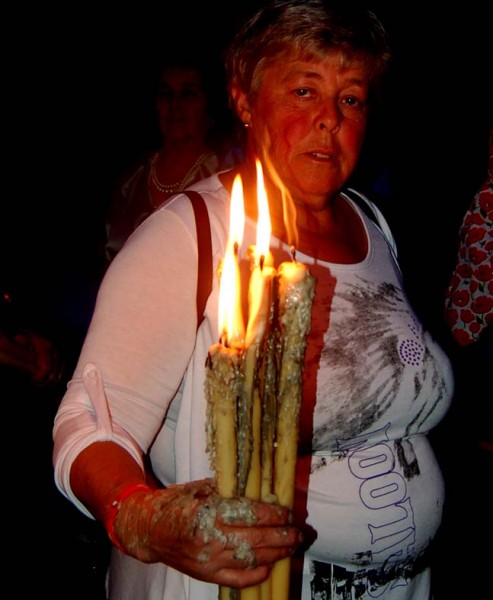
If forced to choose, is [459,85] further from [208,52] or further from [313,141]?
[313,141]

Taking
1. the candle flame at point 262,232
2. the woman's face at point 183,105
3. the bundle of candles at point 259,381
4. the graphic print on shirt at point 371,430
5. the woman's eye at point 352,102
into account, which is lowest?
the graphic print on shirt at point 371,430

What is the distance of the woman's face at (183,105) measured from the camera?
3998 millimetres

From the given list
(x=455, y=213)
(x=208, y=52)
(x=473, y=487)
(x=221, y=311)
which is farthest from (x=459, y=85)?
(x=221, y=311)

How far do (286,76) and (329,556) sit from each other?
1195 millimetres

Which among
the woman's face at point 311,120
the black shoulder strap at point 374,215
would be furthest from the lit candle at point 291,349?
the black shoulder strap at point 374,215

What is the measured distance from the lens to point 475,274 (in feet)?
11.9

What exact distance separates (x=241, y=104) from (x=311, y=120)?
26cm

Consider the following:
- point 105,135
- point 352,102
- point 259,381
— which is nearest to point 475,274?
point 352,102

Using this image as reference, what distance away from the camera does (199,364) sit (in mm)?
1349

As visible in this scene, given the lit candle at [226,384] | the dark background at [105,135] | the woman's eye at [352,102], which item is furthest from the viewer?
the dark background at [105,135]

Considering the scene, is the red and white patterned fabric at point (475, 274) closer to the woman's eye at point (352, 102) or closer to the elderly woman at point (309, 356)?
the elderly woman at point (309, 356)

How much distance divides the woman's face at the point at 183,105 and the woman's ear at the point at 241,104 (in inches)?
93.3

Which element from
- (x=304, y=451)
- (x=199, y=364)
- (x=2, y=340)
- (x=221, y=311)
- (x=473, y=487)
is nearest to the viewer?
(x=221, y=311)

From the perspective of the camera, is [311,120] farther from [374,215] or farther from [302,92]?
[374,215]
